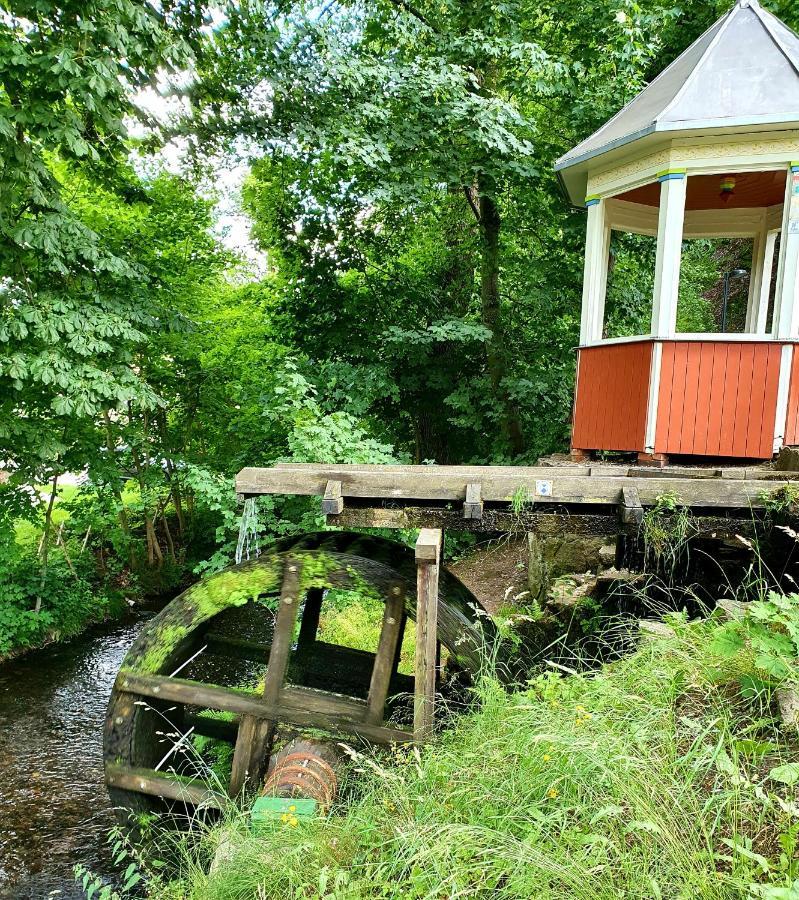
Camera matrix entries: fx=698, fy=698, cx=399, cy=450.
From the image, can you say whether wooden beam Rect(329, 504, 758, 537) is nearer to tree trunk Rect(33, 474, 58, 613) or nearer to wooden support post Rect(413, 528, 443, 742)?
wooden support post Rect(413, 528, 443, 742)

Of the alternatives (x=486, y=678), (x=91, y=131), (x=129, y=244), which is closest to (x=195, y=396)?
(x=129, y=244)

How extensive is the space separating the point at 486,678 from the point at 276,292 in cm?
883

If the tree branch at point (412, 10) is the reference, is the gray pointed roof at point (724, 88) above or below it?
below

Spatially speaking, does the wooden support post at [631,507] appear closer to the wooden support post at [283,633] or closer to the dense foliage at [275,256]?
the wooden support post at [283,633]

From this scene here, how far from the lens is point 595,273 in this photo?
665 centimetres

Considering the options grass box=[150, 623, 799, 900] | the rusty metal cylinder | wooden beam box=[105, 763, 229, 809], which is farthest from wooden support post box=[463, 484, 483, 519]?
wooden beam box=[105, 763, 229, 809]

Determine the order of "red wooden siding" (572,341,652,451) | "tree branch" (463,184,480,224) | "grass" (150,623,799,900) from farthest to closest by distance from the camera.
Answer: "tree branch" (463,184,480,224) → "red wooden siding" (572,341,652,451) → "grass" (150,623,799,900)

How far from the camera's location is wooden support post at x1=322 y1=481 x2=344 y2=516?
4152 millimetres

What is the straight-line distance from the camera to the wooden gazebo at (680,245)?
5.42 meters

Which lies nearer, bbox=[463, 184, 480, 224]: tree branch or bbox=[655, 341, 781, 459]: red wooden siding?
bbox=[655, 341, 781, 459]: red wooden siding

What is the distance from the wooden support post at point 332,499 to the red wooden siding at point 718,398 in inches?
Result: 116

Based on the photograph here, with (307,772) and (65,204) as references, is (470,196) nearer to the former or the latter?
(65,204)

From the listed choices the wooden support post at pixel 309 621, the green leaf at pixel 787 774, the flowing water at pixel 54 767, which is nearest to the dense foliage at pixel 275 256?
the flowing water at pixel 54 767

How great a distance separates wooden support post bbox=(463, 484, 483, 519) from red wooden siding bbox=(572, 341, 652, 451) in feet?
7.65
